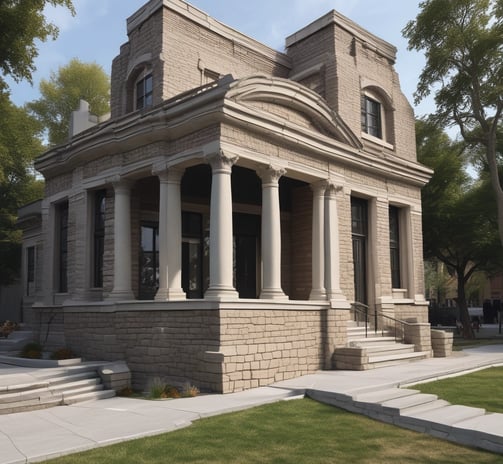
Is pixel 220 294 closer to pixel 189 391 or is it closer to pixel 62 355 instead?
pixel 189 391

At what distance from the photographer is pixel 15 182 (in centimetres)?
2606

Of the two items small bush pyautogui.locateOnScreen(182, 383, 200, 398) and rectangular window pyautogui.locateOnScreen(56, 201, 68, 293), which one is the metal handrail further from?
rectangular window pyautogui.locateOnScreen(56, 201, 68, 293)

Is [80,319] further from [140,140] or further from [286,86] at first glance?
[286,86]

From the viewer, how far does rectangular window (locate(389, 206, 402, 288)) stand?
1752 cm

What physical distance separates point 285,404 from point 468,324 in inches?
670

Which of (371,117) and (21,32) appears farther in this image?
(371,117)

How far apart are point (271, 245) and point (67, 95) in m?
29.9

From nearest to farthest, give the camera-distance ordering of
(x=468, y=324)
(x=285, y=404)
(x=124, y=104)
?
(x=285, y=404) < (x=124, y=104) < (x=468, y=324)

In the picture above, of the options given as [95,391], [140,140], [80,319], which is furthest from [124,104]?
[95,391]

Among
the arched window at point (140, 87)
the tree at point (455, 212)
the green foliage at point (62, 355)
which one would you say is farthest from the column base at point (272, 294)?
the tree at point (455, 212)

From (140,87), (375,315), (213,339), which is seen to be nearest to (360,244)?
(375,315)

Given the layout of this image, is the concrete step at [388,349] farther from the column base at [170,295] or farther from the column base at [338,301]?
the column base at [170,295]

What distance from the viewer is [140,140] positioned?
1278cm

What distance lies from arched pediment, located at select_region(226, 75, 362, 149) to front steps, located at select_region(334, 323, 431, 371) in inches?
205
